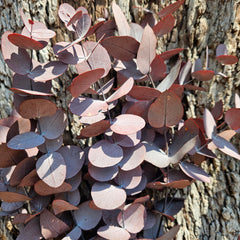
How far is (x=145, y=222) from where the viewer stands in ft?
1.81

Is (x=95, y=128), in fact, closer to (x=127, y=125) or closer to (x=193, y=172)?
(x=127, y=125)

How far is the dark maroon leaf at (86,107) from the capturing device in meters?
0.48

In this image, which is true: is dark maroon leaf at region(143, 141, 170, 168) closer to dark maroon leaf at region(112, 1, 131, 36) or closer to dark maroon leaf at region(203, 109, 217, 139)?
dark maroon leaf at region(203, 109, 217, 139)

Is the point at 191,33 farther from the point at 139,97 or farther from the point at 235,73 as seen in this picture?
the point at 139,97

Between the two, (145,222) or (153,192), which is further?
(153,192)

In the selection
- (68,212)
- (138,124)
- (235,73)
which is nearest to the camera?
(138,124)

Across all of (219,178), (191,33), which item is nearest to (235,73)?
(191,33)

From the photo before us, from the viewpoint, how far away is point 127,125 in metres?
0.48

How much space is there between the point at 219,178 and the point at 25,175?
0.54 meters

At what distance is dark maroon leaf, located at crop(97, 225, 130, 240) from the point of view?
51 centimetres

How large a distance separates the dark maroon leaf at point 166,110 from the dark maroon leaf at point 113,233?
244 mm

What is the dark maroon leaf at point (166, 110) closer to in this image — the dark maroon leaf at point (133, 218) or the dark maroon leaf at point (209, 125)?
the dark maroon leaf at point (209, 125)

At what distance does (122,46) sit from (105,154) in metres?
0.24

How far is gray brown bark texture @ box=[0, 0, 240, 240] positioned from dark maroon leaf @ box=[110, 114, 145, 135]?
0.56 ft
